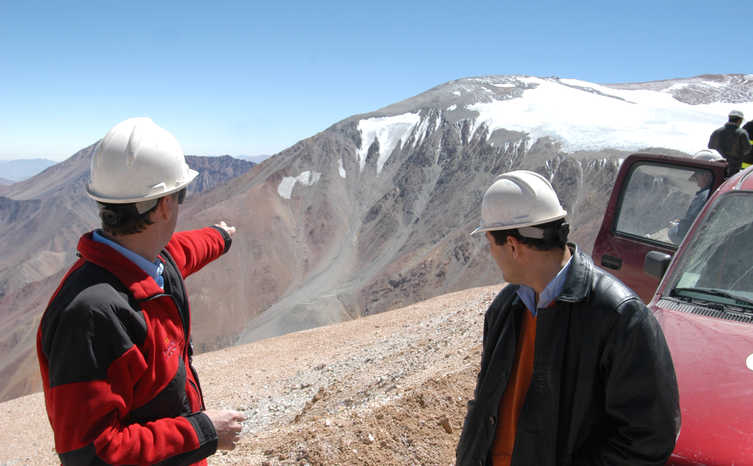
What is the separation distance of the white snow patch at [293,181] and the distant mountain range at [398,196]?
0.20 m

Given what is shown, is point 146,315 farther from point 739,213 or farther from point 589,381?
point 739,213

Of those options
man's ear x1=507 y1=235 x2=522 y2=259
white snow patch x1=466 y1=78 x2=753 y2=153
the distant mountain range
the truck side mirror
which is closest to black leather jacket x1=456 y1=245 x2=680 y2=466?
man's ear x1=507 y1=235 x2=522 y2=259

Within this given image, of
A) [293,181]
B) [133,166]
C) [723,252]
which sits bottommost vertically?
[293,181]

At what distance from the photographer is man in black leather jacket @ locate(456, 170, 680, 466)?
1816 mm

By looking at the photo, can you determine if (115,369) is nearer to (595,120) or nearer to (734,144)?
(734,144)

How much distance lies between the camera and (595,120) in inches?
2028

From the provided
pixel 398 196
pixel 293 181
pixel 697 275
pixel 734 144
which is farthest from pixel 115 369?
pixel 293 181

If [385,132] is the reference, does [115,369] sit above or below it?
below

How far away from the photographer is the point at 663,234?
16.7ft

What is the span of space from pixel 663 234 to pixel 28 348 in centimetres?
7111

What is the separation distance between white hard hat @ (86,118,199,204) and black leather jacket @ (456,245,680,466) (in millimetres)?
1627

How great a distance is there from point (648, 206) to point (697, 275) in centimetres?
183

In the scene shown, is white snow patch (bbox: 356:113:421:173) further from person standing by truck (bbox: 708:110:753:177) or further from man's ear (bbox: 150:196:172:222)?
man's ear (bbox: 150:196:172:222)

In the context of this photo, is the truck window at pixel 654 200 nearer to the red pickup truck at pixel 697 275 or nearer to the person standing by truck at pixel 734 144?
the red pickup truck at pixel 697 275
